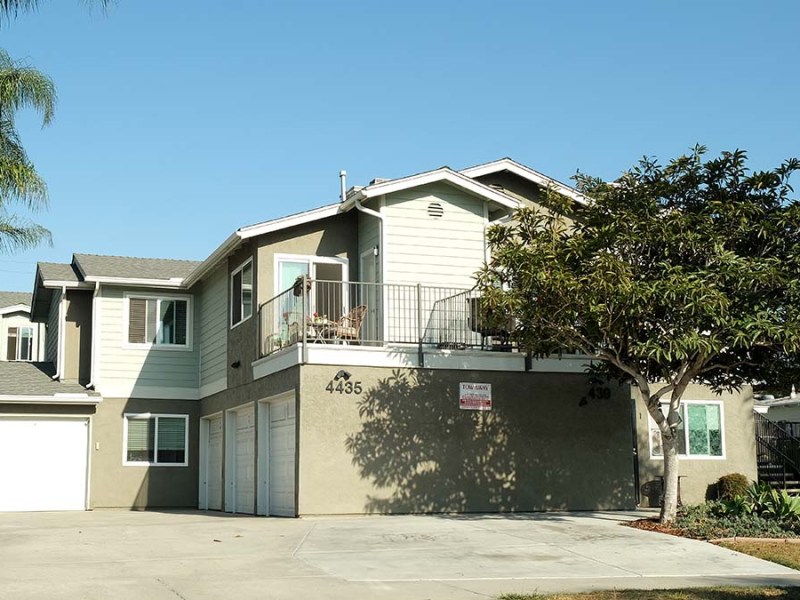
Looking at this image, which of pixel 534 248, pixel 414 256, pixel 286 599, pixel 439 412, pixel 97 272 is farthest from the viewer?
pixel 97 272

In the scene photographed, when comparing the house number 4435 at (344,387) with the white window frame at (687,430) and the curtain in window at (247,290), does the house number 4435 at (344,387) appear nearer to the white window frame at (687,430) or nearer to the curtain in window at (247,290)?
the curtain in window at (247,290)

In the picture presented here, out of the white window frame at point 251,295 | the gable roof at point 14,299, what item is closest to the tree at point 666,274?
the white window frame at point 251,295

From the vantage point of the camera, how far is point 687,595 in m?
10.3

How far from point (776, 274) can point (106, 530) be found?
11.2 meters

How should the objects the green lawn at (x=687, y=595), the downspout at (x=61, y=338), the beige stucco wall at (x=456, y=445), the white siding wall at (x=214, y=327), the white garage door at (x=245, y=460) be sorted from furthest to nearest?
the downspout at (x=61, y=338) < the white siding wall at (x=214, y=327) < the white garage door at (x=245, y=460) < the beige stucco wall at (x=456, y=445) < the green lawn at (x=687, y=595)

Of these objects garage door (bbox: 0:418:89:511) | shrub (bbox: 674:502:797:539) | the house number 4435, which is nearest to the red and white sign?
the house number 4435

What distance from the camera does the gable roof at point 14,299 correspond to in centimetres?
3753

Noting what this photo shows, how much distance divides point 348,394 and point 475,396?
8.03 feet

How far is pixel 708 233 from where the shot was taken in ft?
51.2

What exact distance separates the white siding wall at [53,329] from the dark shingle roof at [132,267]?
1355mm

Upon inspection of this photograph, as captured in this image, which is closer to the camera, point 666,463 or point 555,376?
point 666,463

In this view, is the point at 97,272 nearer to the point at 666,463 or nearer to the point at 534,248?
the point at 534,248

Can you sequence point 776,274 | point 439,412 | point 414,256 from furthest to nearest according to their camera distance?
point 414,256, point 439,412, point 776,274

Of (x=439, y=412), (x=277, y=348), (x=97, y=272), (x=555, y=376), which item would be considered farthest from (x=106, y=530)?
(x=97, y=272)
